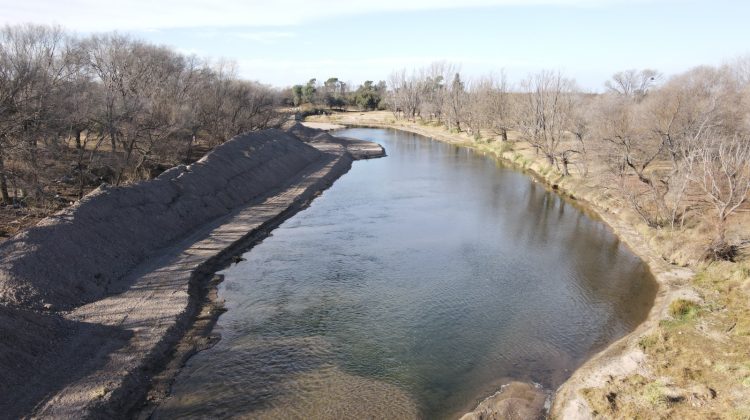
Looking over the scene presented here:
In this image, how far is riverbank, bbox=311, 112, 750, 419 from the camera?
15.0 m

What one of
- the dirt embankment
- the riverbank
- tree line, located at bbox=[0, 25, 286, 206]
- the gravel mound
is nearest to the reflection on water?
the riverbank

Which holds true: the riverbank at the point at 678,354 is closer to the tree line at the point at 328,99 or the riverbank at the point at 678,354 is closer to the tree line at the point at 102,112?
the tree line at the point at 102,112

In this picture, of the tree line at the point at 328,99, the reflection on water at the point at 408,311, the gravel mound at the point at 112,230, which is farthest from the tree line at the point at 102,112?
the tree line at the point at 328,99

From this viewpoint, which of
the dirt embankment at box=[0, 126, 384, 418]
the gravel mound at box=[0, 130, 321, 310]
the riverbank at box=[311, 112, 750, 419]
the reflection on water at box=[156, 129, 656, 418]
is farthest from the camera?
the gravel mound at box=[0, 130, 321, 310]

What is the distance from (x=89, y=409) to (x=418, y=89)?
121370mm

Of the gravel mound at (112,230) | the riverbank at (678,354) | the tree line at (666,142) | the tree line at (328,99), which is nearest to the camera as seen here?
the riverbank at (678,354)

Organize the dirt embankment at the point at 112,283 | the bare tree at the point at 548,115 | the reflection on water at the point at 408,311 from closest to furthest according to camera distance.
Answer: the dirt embankment at the point at 112,283
the reflection on water at the point at 408,311
the bare tree at the point at 548,115

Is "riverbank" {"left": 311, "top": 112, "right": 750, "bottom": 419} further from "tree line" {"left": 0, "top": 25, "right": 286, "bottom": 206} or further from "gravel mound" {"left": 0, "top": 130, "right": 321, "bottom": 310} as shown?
"tree line" {"left": 0, "top": 25, "right": 286, "bottom": 206}

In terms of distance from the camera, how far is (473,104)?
89750 millimetres

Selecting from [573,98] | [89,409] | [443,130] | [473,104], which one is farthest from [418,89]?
[89,409]

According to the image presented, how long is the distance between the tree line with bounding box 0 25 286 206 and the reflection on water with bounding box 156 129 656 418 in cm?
1506

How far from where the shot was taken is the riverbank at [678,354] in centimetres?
1502

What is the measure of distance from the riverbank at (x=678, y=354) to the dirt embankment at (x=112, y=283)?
518 inches

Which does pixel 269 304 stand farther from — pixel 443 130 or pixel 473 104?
pixel 443 130
